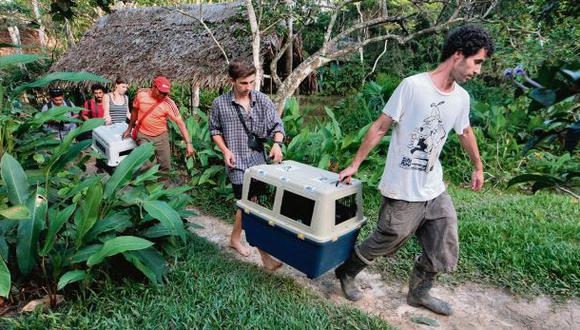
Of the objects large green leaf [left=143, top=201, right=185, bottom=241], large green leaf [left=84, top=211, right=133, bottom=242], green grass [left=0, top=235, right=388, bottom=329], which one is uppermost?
large green leaf [left=143, top=201, right=185, bottom=241]

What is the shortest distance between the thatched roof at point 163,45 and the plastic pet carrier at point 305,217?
5.33 meters

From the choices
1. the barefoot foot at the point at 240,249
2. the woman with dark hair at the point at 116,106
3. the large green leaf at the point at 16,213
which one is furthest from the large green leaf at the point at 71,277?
the woman with dark hair at the point at 116,106

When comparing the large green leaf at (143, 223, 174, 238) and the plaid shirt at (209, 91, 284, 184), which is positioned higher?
the plaid shirt at (209, 91, 284, 184)

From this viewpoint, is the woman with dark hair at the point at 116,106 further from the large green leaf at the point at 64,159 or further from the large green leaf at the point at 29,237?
the large green leaf at the point at 29,237

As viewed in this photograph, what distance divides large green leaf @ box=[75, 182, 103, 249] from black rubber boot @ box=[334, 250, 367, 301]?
1600 millimetres

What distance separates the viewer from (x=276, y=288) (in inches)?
108

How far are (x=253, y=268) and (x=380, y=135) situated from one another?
4.71 feet

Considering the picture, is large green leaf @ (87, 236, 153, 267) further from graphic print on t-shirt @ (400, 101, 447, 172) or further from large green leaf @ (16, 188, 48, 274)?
graphic print on t-shirt @ (400, 101, 447, 172)

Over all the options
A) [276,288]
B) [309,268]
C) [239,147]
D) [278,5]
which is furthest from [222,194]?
[278,5]

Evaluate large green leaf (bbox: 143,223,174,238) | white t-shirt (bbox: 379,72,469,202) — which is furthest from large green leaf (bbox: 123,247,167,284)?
white t-shirt (bbox: 379,72,469,202)

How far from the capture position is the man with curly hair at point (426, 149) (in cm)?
214

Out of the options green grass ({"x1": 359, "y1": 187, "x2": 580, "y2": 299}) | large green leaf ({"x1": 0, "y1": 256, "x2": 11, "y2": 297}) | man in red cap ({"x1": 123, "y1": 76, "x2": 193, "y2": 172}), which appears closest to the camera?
large green leaf ({"x1": 0, "y1": 256, "x2": 11, "y2": 297})

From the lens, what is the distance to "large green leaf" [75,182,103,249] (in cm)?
233

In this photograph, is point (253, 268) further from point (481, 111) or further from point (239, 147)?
point (481, 111)
